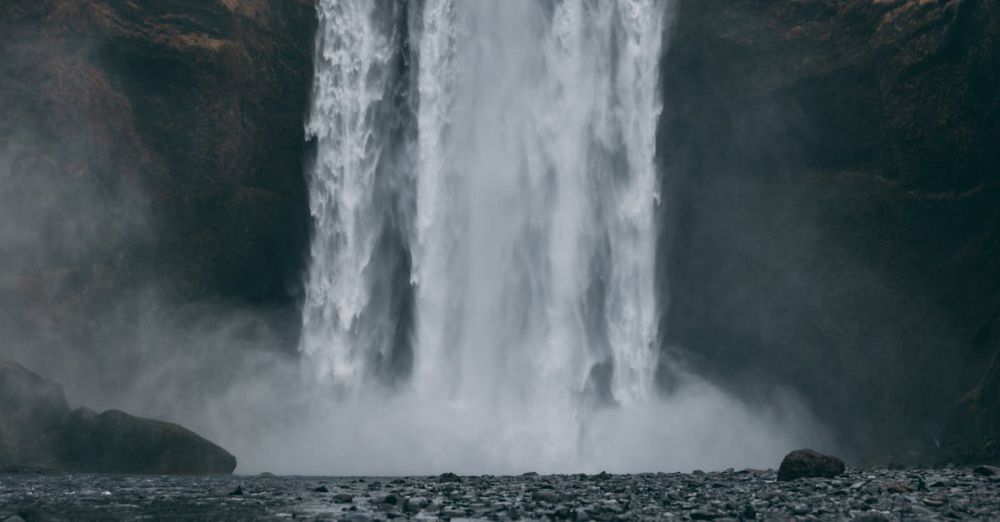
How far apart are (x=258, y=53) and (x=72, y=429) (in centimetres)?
1674

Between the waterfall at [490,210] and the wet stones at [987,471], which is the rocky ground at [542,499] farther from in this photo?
the waterfall at [490,210]

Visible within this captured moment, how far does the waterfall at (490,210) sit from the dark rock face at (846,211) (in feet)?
7.29

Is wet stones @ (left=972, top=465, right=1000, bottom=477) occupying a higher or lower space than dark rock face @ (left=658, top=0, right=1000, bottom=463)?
lower

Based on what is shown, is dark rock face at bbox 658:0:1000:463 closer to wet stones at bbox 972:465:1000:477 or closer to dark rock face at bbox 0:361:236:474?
wet stones at bbox 972:465:1000:477

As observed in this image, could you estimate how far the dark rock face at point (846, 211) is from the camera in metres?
30.6

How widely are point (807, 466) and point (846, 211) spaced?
17.7m

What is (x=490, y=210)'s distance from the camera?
125 feet

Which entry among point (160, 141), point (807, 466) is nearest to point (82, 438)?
point (160, 141)

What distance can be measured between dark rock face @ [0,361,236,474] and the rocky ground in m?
6.29

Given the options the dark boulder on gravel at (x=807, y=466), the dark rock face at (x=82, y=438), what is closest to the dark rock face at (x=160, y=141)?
the dark rock face at (x=82, y=438)

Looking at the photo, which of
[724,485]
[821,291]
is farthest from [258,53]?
[724,485]

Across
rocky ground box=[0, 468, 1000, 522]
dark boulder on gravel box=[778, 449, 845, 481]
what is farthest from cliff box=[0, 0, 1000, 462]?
rocky ground box=[0, 468, 1000, 522]

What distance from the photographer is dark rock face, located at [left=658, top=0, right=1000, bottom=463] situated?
30.6m

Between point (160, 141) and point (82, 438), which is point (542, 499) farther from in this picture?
point (160, 141)
